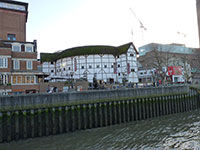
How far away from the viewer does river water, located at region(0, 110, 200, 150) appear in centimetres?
1158

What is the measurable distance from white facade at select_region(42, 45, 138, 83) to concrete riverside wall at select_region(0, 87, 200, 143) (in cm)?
2776

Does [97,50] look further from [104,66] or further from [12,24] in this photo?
[12,24]

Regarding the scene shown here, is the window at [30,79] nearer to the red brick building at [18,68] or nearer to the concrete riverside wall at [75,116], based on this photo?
the red brick building at [18,68]

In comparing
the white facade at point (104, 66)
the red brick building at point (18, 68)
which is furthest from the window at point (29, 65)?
the white facade at point (104, 66)

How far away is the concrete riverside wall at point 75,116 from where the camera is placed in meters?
14.5

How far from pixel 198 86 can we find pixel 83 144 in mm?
24142

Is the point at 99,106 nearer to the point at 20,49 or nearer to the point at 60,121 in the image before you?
the point at 60,121

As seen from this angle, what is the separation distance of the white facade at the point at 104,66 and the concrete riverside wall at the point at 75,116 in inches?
1093

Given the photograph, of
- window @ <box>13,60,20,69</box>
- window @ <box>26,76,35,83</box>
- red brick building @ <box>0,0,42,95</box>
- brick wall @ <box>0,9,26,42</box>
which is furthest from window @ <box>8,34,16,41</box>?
window @ <box>26,76,35,83</box>

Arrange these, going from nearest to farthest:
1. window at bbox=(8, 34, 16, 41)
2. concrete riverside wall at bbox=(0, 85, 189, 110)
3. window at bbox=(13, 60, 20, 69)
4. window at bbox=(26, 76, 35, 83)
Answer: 1. concrete riverside wall at bbox=(0, 85, 189, 110)
2. window at bbox=(13, 60, 20, 69)
3. window at bbox=(26, 76, 35, 83)
4. window at bbox=(8, 34, 16, 41)

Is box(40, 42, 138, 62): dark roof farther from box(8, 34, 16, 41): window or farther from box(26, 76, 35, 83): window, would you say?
box(26, 76, 35, 83): window

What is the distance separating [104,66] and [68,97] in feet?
113

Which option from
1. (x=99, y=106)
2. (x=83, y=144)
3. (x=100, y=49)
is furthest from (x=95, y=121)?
(x=100, y=49)

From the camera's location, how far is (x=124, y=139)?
1306cm
